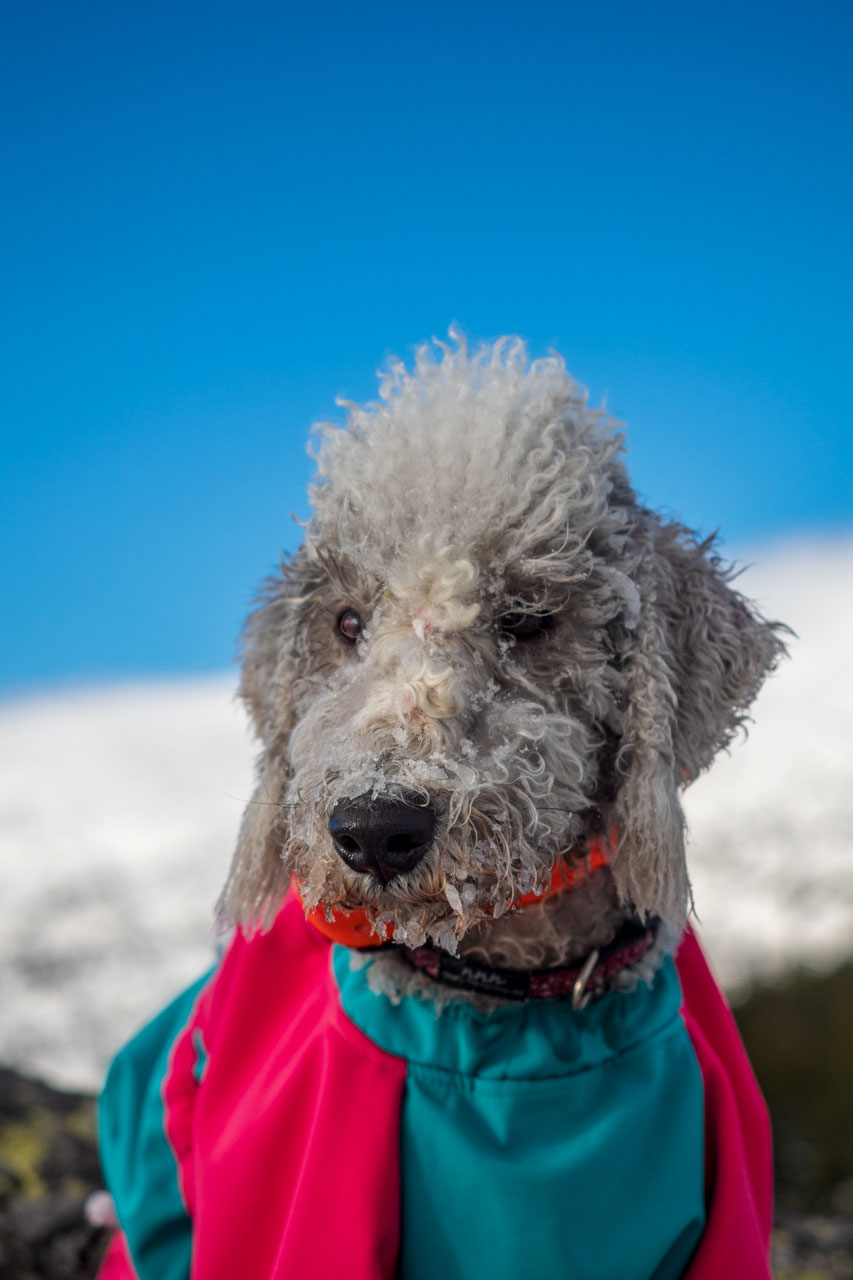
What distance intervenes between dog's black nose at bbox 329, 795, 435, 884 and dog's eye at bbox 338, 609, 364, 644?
29.5 inches

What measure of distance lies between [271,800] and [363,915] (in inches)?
21.2

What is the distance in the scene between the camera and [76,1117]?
4902mm

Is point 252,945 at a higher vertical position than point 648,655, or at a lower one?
lower

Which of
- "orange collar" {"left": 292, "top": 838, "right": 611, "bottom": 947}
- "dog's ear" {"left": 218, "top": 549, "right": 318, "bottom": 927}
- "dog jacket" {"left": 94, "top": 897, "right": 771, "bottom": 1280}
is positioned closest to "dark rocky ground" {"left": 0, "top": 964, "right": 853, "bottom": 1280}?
"dog jacket" {"left": 94, "top": 897, "right": 771, "bottom": 1280}

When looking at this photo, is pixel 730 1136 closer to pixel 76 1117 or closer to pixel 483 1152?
pixel 483 1152

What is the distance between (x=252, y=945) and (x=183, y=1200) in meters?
0.83

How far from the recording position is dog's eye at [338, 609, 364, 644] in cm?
293

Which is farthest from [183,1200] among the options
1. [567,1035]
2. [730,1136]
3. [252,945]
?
[730,1136]

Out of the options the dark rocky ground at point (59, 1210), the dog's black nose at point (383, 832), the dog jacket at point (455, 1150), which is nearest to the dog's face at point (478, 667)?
the dog's black nose at point (383, 832)

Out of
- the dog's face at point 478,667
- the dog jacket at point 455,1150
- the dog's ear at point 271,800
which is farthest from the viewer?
the dog's ear at point 271,800

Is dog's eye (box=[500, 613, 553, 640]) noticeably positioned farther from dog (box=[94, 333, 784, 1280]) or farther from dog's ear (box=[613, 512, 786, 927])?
dog's ear (box=[613, 512, 786, 927])

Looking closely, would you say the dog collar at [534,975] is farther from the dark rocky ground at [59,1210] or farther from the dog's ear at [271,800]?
the dark rocky ground at [59,1210]

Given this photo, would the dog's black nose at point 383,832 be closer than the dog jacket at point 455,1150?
Yes

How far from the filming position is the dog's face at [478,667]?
7.81ft
